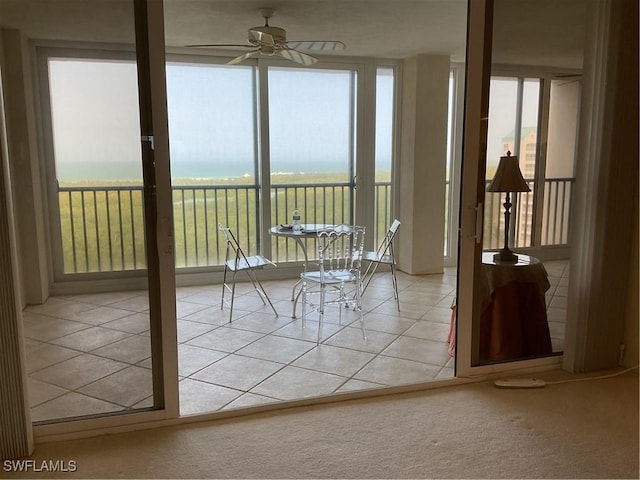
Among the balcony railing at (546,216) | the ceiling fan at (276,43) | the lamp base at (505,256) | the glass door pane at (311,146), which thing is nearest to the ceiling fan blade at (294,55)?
the ceiling fan at (276,43)

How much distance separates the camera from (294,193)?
5676 mm

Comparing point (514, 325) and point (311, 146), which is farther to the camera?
point (311, 146)

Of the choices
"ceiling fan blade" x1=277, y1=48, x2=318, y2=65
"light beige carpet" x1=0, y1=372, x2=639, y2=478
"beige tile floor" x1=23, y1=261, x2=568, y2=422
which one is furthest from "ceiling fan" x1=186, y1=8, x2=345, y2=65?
"light beige carpet" x1=0, y1=372, x2=639, y2=478

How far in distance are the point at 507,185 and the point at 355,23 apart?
210 centimetres

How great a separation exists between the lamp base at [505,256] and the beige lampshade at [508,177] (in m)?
0.35

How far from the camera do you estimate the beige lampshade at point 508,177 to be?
2820mm

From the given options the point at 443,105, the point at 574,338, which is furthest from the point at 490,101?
the point at 443,105

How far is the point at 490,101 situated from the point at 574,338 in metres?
1.45

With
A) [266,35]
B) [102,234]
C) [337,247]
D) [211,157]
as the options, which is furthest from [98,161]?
[211,157]

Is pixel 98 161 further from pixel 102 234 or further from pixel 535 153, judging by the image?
pixel 535 153

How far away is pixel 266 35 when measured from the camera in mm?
3486

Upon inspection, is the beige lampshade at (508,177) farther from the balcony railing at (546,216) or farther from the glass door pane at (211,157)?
the glass door pane at (211,157)

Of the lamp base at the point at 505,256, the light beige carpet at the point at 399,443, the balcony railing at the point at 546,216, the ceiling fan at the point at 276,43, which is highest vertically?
the ceiling fan at the point at 276,43

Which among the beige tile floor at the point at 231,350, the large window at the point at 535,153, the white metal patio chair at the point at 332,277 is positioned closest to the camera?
the beige tile floor at the point at 231,350
